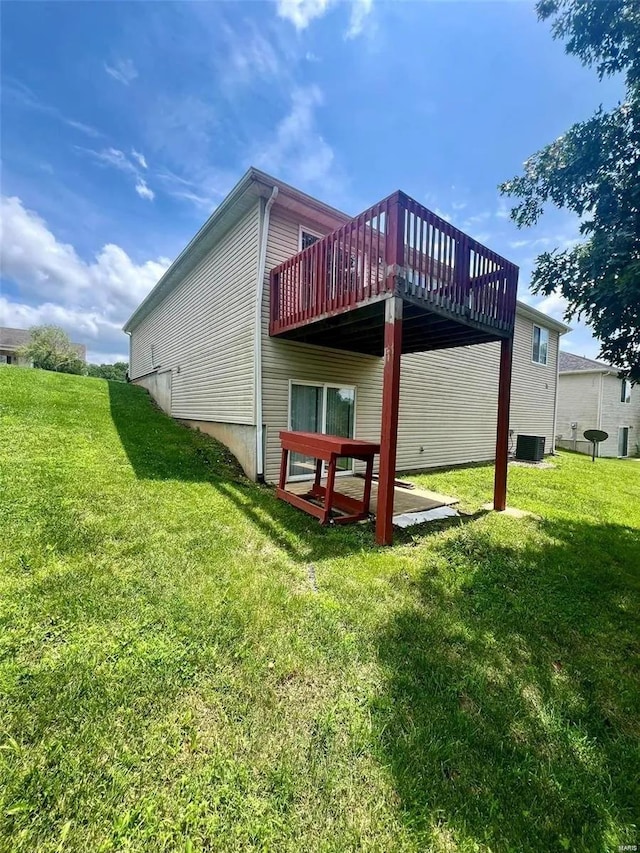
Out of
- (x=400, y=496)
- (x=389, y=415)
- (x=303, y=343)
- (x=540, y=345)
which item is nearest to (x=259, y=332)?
Answer: (x=303, y=343)

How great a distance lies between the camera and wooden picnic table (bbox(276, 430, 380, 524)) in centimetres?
474

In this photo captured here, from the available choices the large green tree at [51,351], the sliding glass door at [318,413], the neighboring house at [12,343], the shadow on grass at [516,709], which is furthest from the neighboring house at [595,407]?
the neighboring house at [12,343]

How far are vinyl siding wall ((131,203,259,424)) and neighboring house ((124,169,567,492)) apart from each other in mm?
44

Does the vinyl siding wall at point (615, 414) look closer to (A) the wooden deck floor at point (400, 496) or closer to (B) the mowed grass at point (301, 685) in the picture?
(A) the wooden deck floor at point (400, 496)

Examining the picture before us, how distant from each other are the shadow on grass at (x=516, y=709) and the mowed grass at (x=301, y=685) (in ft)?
0.04

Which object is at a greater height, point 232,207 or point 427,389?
point 232,207

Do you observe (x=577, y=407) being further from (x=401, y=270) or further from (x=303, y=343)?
(x=401, y=270)

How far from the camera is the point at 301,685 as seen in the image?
218 centimetres

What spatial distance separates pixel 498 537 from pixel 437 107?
9.07 m

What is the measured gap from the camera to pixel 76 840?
4.48 feet

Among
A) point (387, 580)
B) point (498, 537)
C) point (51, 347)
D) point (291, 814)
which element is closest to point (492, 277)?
point (498, 537)

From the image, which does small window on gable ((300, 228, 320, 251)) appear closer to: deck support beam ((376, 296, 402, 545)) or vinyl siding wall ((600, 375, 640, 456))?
deck support beam ((376, 296, 402, 545))

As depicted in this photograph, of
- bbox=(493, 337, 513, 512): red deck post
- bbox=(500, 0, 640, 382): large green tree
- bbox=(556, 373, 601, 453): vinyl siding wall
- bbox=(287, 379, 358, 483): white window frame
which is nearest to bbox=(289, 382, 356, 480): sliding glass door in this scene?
bbox=(287, 379, 358, 483): white window frame

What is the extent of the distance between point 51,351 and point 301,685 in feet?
120
